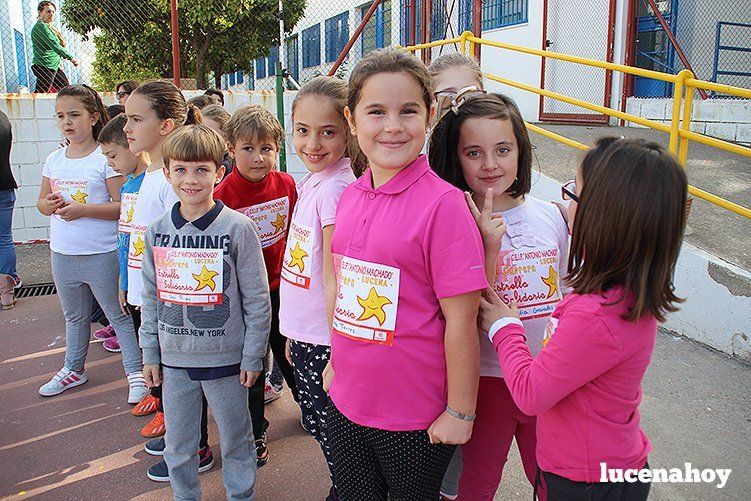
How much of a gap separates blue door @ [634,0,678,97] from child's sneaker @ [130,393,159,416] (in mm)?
7470

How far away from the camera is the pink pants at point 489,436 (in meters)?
1.78

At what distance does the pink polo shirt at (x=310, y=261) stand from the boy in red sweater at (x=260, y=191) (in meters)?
0.58

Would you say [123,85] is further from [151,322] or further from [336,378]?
[336,378]

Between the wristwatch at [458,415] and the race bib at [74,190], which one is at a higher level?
the race bib at [74,190]

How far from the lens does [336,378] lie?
169cm

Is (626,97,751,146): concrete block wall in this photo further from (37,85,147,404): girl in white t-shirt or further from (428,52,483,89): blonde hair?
(37,85,147,404): girl in white t-shirt

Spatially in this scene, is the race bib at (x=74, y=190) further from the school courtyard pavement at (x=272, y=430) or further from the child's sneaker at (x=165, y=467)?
the child's sneaker at (x=165, y=467)

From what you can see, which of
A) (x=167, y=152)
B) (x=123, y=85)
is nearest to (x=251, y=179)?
(x=167, y=152)

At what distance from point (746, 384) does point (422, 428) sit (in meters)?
2.48

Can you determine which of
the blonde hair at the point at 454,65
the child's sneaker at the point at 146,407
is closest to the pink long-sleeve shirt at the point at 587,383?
the blonde hair at the point at 454,65

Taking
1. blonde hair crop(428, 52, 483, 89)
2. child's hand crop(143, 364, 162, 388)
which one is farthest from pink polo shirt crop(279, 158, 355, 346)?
blonde hair crop(428, 52, 483, 89)

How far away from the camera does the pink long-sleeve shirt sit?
133cm

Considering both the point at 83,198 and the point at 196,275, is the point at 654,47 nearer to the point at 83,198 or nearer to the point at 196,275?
the point at 83,198

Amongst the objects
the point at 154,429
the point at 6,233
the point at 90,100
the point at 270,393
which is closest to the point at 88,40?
the point at 6,233
